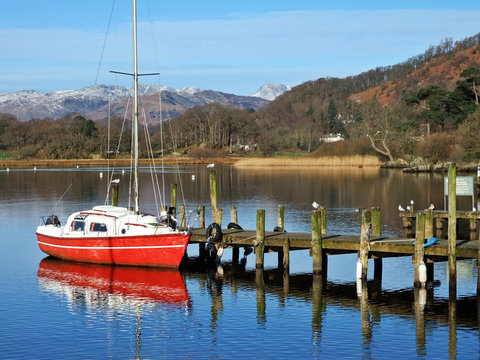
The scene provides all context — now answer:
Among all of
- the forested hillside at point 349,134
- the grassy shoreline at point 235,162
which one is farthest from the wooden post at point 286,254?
the grassy shoreline at point 235,162

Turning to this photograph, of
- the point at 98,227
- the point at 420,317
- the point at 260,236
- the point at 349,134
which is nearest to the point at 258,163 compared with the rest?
the point at 349,134

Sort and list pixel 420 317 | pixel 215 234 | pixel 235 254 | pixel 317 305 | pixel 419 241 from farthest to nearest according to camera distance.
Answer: pixel 235 254 → pixel 215 234 → pixel 419 241 → pixel 317 305 → pixel 420 317

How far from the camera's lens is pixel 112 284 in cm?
2912

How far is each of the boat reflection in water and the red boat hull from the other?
39 cm

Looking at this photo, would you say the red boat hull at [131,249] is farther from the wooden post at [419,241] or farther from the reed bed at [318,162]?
the reed bed at [318,162]

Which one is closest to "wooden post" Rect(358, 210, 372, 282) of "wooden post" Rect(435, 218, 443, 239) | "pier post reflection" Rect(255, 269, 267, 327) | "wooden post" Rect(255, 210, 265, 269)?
"pier post reflection" Rect(255, 269, 267, 327)

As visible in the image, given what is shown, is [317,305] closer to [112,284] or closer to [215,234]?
[215,234]

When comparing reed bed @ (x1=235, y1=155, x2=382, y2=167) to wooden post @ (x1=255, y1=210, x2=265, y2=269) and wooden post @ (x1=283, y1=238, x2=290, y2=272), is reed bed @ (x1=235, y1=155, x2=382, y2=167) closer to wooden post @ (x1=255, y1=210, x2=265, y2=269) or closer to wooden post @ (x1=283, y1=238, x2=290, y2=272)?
wooden post @ (x1=255, y1=210, x2=265, y2=269)

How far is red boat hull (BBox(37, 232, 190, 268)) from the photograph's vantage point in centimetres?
3038

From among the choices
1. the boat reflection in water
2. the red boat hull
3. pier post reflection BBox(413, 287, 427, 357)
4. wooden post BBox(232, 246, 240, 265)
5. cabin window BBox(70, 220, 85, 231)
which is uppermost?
cabin window BBox(70, 220, 85, 231)

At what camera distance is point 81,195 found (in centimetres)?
7231

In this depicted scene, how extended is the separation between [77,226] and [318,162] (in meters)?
102

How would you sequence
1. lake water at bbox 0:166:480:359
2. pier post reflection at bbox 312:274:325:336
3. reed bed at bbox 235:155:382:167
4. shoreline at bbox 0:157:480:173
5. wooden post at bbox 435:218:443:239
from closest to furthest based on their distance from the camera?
lake water at bbox 0:166:480:359 < pier post reflection at bbox 312:274:325:336 < wooden post at bbox 435:218:443:239 < shoreline at bbox 0:157:480:173 < reed bed at bbox 235:155:382:167

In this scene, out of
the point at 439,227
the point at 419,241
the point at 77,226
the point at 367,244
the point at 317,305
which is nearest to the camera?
the point at 317,305
